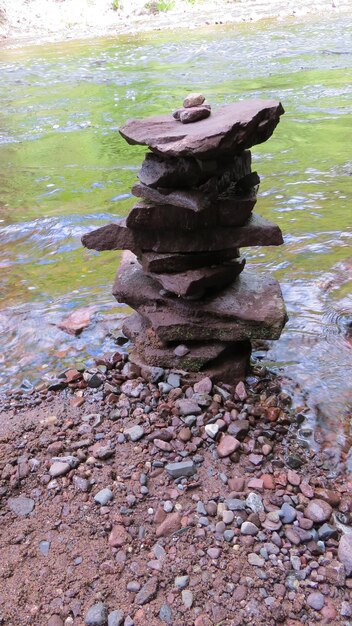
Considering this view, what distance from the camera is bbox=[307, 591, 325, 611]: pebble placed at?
2.66 meters

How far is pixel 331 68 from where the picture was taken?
14055 millimetres

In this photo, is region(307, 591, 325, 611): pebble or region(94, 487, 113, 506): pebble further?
region(94, 487, 113, 506): pebble

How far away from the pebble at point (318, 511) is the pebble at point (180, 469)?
69cm

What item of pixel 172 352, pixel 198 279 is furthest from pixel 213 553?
pixel 198 279

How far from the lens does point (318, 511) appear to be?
308 cm

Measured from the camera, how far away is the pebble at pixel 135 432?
12.0ft

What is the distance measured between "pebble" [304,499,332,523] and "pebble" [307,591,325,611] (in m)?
0.42

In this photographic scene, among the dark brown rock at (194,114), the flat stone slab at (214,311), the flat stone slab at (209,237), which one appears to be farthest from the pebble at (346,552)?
the dark brown rock at (194,114)

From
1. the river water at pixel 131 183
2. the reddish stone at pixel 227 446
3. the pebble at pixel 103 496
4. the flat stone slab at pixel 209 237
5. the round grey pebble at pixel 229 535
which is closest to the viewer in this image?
the round grey pebble at pixel 229 535

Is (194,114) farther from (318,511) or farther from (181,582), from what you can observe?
(181,582)

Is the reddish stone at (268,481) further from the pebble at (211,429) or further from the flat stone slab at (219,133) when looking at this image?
the flat stone slab at (219,133)

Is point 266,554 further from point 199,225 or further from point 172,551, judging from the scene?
point 199,225

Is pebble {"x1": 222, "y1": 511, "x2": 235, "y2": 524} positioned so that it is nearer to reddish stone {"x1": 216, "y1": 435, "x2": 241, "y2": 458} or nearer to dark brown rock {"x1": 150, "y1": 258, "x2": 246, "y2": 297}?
reddish stone {"x1": 216, "y1": 435, "x2": 241, "y2": 458}

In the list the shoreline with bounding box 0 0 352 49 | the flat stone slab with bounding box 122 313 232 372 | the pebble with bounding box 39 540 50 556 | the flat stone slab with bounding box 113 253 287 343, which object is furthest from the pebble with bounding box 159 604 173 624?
the shoreline with bounding box 0 0 352 49
